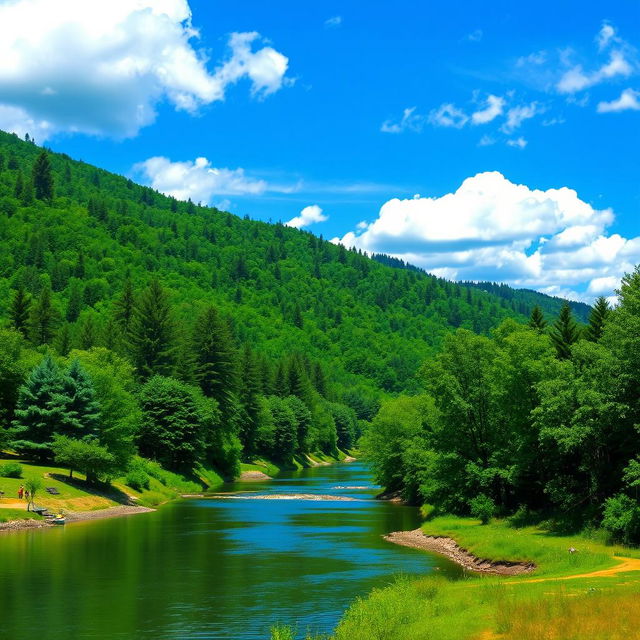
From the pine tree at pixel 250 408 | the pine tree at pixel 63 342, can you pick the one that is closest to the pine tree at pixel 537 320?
the pine tree at pixel 250 408

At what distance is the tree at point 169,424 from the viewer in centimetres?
9844

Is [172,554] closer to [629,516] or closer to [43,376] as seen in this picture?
[629,516]

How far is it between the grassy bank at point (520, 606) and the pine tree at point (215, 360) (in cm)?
8305

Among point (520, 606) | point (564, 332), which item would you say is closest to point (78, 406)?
point (564, 332)

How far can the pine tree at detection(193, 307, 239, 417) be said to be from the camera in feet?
394

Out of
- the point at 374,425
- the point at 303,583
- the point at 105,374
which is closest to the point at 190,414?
the point at 105,374

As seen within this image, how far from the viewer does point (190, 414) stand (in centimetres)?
9988

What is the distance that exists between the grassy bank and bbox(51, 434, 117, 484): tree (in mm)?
45729

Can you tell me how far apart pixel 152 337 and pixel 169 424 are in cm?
2177

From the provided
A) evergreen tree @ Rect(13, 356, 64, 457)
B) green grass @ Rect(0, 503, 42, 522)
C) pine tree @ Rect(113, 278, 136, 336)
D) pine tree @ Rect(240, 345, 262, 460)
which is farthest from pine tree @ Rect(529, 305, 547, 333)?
pine tree @ Rect(113, 278, 136, 336)

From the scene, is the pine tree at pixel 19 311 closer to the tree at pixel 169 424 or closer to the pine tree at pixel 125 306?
the pine tree at pixel 125 306

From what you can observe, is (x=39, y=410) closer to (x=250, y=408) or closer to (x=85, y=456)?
(x=85, y=456)

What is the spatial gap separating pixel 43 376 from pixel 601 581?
62213 mm

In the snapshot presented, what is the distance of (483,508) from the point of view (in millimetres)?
61562
